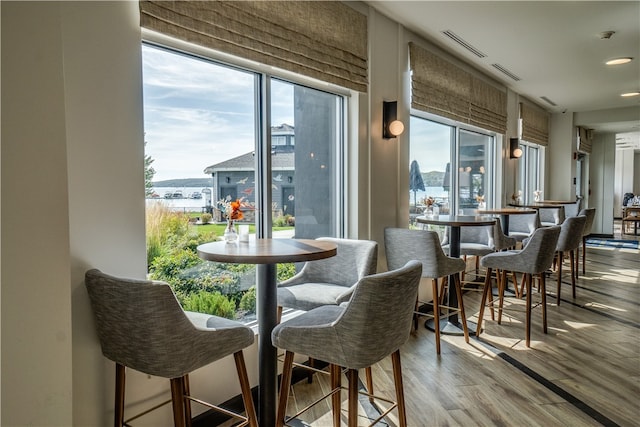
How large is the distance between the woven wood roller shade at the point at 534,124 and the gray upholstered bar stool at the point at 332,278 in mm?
5524

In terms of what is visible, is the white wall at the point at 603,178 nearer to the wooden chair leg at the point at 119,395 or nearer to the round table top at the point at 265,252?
Result: the round table top at the point at 265,252

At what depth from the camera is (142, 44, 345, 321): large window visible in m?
2.39

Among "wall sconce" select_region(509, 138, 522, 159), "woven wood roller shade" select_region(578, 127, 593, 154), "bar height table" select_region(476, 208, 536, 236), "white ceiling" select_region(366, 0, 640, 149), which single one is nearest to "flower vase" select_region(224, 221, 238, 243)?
"white ceiling" select_region(366, 0, 640, 149)

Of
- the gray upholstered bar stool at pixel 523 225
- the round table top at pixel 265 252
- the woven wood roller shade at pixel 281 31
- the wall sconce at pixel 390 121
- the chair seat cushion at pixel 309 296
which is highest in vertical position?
the woven wood roller shade at pixel 281 31

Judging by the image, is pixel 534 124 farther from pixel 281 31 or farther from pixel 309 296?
pixel 309 296

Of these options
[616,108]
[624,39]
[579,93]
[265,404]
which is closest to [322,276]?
[265,404]

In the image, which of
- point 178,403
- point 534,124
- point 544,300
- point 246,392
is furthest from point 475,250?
point 534,124

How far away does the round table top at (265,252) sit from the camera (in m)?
1.92

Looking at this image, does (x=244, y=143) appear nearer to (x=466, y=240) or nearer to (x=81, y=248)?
(x=81, y=248)

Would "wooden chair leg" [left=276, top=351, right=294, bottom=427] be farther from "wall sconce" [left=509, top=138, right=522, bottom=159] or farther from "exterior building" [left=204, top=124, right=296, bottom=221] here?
"wall sconce" [left=509, top=138, right=522, bottom=159]

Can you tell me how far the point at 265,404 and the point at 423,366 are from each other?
1.41m

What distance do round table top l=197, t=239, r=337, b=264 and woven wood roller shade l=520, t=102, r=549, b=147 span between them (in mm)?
6122

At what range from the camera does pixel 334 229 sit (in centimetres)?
366

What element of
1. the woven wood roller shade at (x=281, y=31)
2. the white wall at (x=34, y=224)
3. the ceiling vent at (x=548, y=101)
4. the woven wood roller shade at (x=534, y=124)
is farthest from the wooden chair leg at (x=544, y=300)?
the ceiling vent at (x=548, y=101)
